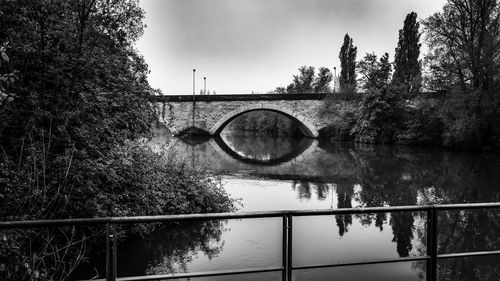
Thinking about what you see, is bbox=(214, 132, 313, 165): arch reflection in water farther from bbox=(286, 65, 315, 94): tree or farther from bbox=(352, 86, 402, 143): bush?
bbox=(286, 65, 315, 94): tree

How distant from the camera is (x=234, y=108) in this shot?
39.0 meters

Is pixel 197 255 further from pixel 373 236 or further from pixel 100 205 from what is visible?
pixel 373 236

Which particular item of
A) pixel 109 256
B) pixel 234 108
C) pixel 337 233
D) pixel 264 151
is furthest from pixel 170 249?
pixel 234 108

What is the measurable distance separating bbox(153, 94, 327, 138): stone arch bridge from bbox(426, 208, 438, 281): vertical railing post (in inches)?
1399

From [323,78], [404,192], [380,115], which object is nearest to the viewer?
[404,192]

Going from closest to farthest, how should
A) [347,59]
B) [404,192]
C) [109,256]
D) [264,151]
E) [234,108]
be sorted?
[109,256] → [404,192] → [264,151] → [234,108] → [347,59]

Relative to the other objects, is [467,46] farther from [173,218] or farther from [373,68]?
[173,218]

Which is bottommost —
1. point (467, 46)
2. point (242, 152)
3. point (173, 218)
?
point (242, 152)

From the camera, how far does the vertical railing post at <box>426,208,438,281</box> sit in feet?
9.25

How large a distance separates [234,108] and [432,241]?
36.3 metres

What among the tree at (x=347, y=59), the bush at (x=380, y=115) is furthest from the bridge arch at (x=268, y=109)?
the tree at (x=347, y=59)

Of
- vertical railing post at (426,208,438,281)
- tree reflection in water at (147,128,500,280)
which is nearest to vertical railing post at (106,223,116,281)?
vertical railing post at (426,208,438,281)

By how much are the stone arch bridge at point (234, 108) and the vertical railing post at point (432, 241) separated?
35.5 metres

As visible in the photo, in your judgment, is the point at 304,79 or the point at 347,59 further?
the point at 304,79
